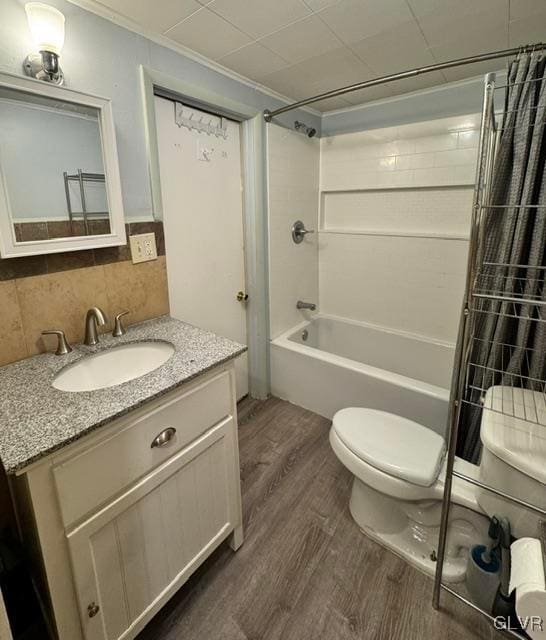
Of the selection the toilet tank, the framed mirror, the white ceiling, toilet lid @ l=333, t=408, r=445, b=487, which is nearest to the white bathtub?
toilet lid @ l=333, t=408, r=445, b=487

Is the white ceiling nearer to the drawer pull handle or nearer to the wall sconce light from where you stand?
the wall sconce light

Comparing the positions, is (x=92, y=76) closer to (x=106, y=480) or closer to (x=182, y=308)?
(x=182, y=308)

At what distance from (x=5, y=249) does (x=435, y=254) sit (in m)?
2.31

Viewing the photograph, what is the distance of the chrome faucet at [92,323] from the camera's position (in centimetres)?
128

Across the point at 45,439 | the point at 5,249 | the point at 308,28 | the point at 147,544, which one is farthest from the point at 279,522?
the point at 308,28

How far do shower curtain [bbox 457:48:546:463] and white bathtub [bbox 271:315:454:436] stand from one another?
0.45m

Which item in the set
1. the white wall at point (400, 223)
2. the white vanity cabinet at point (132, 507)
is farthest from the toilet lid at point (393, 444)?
the white wall at point (400, 223)

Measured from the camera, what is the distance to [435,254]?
229 cm

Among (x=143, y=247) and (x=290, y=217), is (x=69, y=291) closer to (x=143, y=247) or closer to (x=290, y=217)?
(x=143, y=247)

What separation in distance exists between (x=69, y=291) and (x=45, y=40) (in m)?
0.80

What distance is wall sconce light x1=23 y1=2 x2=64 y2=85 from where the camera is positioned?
103cm

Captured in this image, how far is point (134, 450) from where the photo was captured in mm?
939

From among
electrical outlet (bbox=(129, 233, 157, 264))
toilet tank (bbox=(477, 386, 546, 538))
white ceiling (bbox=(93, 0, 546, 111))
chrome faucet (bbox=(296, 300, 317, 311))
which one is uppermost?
white ceiling (bbox=(93, 0, 546, 111))

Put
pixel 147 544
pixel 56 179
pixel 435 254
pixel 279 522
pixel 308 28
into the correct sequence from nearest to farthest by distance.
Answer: pixel 147 544 < pixel 56 179 < pixel 308 28 < pixel 279 522 < pixel 435 254
